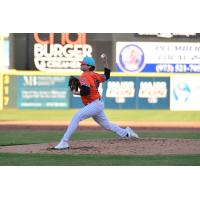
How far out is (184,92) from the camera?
23234 mm

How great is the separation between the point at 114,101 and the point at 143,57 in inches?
66.6

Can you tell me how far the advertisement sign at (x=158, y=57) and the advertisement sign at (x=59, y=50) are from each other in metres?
1.15

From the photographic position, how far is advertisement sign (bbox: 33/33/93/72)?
74.2ft

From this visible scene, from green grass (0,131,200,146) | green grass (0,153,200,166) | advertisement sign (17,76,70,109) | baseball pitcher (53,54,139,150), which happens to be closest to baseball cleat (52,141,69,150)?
baseball pitcher (53,54,139,150)

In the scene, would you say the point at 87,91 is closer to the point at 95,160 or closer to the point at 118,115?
the point at 95,160

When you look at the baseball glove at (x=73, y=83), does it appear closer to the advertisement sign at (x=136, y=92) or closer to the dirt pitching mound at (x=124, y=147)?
the dirt pitching mound at (x=124, y=147)

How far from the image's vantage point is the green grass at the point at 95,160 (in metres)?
8.51

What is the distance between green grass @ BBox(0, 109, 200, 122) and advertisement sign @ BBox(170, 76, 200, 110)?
0.31 m

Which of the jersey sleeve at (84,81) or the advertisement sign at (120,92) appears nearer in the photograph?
the jersey sleeve at (84,81)

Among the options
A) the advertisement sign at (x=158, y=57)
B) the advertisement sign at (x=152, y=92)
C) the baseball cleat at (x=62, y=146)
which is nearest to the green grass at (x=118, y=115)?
the advertisement sign at (x=152, y=92)
